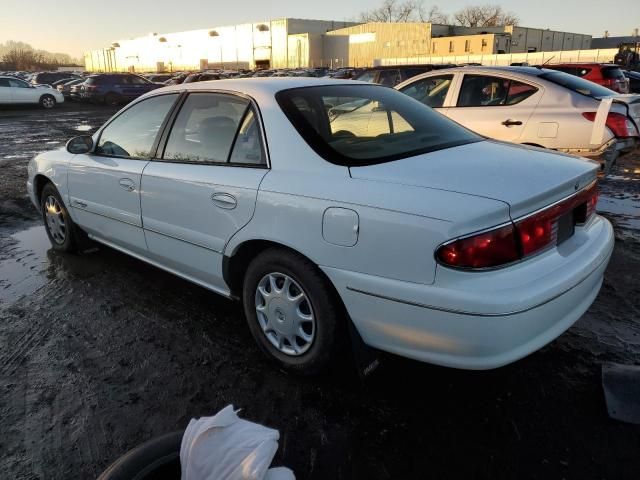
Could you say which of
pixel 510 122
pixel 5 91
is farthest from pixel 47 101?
pixel 510 122

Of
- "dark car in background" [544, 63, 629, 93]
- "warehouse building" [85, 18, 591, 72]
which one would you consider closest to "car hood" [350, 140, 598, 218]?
"dark car in background" [544, 63, 629, 93]

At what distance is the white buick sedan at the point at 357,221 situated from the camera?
2141 mm

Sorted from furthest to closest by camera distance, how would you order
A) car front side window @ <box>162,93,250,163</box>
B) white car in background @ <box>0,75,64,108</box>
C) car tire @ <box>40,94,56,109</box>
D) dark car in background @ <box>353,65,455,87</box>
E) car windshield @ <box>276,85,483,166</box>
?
1. car tire @ <box>40,94,56,109</box>
2. white car in background @ <box>0,75,64,108</box>
3. dark car in background @ <box>353,65,455,87</box>
4. car front side window @ <box>162,93,250,163</box>
5. car windshield @ <box>276,85,483,166</box>

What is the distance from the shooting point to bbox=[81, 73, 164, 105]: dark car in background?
25.2 metres

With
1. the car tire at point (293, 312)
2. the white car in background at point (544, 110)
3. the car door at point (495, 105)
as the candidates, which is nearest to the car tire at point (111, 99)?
the white car in background at point (544, 110)

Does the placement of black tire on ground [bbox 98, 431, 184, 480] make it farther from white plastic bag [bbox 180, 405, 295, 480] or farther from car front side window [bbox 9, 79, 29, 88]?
car front side window [bbox 9, 79, 29, 88]

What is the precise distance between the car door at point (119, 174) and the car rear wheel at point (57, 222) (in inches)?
11.7

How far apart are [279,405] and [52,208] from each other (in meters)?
3.41

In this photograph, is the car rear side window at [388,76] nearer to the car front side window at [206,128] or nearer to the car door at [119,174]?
the car door at [119,174]

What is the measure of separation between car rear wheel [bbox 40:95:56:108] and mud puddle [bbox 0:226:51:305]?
73.3 ft

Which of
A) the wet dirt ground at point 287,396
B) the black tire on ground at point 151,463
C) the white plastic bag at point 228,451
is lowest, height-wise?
the wet dirt ground at point 287,396

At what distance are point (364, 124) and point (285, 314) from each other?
127 centimetres

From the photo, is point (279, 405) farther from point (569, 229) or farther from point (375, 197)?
point (569, 229)

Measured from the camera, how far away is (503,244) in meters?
2.14
